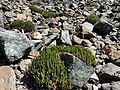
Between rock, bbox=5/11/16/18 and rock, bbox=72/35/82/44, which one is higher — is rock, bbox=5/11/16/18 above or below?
above

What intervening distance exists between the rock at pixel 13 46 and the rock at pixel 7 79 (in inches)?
32.1

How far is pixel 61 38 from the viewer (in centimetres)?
1228

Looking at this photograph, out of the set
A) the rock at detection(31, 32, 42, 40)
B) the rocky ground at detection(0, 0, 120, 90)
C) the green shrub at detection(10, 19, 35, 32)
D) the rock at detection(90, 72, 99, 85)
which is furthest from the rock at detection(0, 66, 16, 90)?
the green shrub at detection(10, 19, 35, 32)

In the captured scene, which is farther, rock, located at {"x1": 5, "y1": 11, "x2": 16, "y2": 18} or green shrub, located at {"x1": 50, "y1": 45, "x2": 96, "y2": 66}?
rock, located at {"x1": 5, "y1": 11, "x2": 16, "y2": 18}

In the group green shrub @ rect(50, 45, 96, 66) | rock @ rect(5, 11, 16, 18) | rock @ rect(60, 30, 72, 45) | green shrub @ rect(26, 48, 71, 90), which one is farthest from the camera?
rock @ rect(5, 11, 16, 18)

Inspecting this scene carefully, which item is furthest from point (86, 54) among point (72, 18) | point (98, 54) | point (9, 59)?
point (72, 18)

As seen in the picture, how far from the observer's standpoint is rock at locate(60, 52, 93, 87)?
923cm

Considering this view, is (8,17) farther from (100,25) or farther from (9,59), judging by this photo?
(9,59)

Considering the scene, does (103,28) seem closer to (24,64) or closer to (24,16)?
(24,16)

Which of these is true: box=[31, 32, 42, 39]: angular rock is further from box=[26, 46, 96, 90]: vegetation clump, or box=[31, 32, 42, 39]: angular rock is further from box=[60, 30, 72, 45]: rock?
box=[26, 46, 96, 90]: vegetation clump

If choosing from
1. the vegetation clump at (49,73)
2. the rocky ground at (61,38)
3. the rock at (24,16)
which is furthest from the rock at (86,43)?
the rock at (24,16)

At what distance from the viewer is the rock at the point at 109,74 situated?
9953 mm

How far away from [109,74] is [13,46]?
10.3ft

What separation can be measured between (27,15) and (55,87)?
8171 mm
